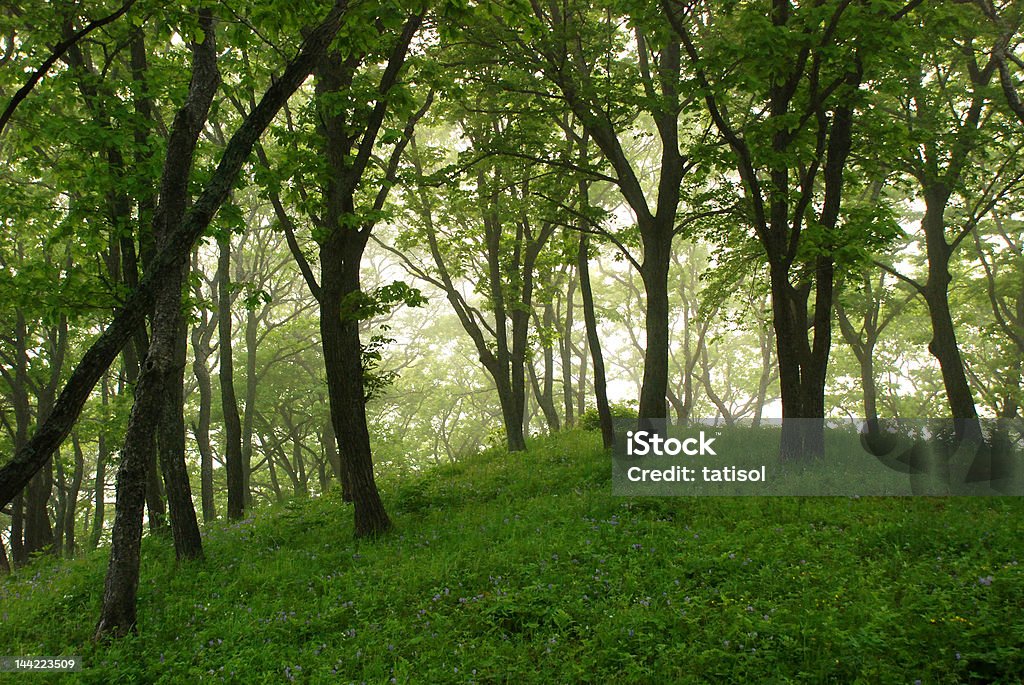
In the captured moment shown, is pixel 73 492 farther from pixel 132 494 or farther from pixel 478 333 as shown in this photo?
pixel 132 494

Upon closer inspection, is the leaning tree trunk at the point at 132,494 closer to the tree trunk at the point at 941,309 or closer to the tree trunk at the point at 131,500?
the tree trunk at the point at 131,500

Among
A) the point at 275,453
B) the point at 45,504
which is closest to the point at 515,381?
the point at 45,504

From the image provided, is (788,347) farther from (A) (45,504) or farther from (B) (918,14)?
(A) (45,504)

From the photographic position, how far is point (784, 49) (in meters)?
9.23

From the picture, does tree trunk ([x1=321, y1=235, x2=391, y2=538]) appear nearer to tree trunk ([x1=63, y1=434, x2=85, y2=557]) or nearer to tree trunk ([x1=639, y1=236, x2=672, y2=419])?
tree trunk ([x1=639, y1=236, x2=672, y2=419])

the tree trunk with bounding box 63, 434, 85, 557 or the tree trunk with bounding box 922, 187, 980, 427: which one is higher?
the tree trunk with bounding box 922, 187, 980, 427

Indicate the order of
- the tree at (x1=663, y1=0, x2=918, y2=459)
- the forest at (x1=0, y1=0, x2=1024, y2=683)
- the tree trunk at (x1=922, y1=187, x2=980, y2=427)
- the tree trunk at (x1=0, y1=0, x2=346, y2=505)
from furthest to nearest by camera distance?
the tree trunk at (x1=922, y1=187, x2=980, y2=427)
the tree at (x1=663, y1=0, x2=918, y2=459)
the forest at (x1=0, y1=0, x2=1024, y2=683)
the tree trunk at (x1=0, y1=0, x2=346, y2=505)

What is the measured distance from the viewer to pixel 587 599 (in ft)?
23.4

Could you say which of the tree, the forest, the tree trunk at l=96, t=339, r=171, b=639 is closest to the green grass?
the forest

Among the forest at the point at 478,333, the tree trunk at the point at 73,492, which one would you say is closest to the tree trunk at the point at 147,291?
the forest at the point at 478,333

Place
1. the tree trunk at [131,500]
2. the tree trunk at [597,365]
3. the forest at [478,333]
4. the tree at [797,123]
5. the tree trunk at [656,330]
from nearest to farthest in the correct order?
1. the forest at [478,333]
2. the tree trunk at [131,500]
3. the tree at [797,123]
4. the tree trunk at [656,330]
5. the tree trunk at [597,365]

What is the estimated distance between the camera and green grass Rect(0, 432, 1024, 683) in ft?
18.6

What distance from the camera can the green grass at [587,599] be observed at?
5.68m

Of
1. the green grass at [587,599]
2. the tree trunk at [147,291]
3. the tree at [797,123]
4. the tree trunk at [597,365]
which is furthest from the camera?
the tree trunk at [597,365]
